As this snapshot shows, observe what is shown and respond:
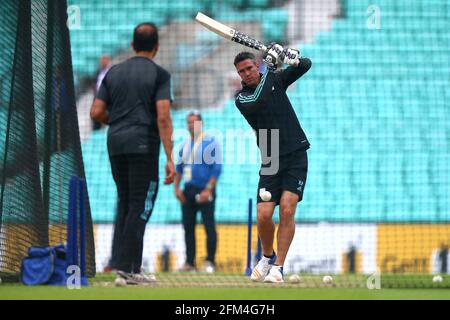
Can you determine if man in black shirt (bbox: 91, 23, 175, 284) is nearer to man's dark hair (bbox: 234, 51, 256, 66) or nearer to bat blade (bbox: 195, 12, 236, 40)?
bat blade (bbox: 195, 12, 236, 40)

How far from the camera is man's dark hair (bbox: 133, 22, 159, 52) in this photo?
→ 9477mm

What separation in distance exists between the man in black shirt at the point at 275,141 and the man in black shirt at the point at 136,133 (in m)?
0.76

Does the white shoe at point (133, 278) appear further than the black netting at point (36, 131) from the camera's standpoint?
No

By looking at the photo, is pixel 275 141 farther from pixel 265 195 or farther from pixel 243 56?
pixel 243 56

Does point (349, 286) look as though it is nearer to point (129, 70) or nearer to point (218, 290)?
point (218, 290)

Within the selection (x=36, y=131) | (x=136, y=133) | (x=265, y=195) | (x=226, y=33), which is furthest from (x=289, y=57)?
(x=36, y=131)

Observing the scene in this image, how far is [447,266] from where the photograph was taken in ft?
52.4

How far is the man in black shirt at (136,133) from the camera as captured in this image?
30.9ft

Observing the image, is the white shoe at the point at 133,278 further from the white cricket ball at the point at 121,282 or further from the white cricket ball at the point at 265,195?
the white cricket ball at the point at 265,195

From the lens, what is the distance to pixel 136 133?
9.43 metres

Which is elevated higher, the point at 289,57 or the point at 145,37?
the point at 145,37

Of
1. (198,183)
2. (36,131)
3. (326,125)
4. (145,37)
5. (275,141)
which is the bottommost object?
(198,183)

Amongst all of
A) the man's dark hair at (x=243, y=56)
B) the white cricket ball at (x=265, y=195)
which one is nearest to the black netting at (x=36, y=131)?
the white cricket ball at (x=265, y=195)

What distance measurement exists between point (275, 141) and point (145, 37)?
1.50m
